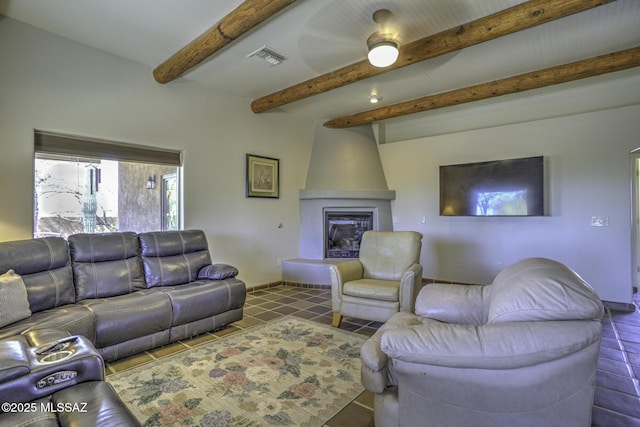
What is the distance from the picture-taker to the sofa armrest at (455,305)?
1946 mm

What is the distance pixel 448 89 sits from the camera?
13.6ft

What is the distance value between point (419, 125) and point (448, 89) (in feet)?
4.17

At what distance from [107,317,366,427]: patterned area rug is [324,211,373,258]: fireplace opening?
242 cm

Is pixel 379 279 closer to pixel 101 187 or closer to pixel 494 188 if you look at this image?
pixel 494 188

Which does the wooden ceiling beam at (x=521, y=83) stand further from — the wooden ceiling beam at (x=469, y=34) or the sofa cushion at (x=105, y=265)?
the sofa cushion at (x=105, y=265)

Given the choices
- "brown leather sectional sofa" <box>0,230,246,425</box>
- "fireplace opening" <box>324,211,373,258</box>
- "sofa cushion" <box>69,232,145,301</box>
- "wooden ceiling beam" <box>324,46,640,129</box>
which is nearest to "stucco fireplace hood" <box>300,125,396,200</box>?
"fireplace opening" <box>324,211,373,258</box>

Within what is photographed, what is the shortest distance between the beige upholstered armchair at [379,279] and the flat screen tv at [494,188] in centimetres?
167

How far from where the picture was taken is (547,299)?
1254 mm

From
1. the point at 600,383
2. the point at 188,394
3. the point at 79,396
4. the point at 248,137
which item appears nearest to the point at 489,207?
the point at 600,383

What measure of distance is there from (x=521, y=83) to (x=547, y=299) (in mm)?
3388

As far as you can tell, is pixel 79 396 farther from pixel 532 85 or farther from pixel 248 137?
pixel 532 85

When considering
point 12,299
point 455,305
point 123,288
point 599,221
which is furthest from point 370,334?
point 599,221

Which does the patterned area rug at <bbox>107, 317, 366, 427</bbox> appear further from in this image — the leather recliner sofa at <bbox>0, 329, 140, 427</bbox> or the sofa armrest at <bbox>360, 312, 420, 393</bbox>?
the leather recliner sofa at <bbox>0, 329, 140, 427</bbox>

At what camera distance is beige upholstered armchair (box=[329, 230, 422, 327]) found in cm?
295
